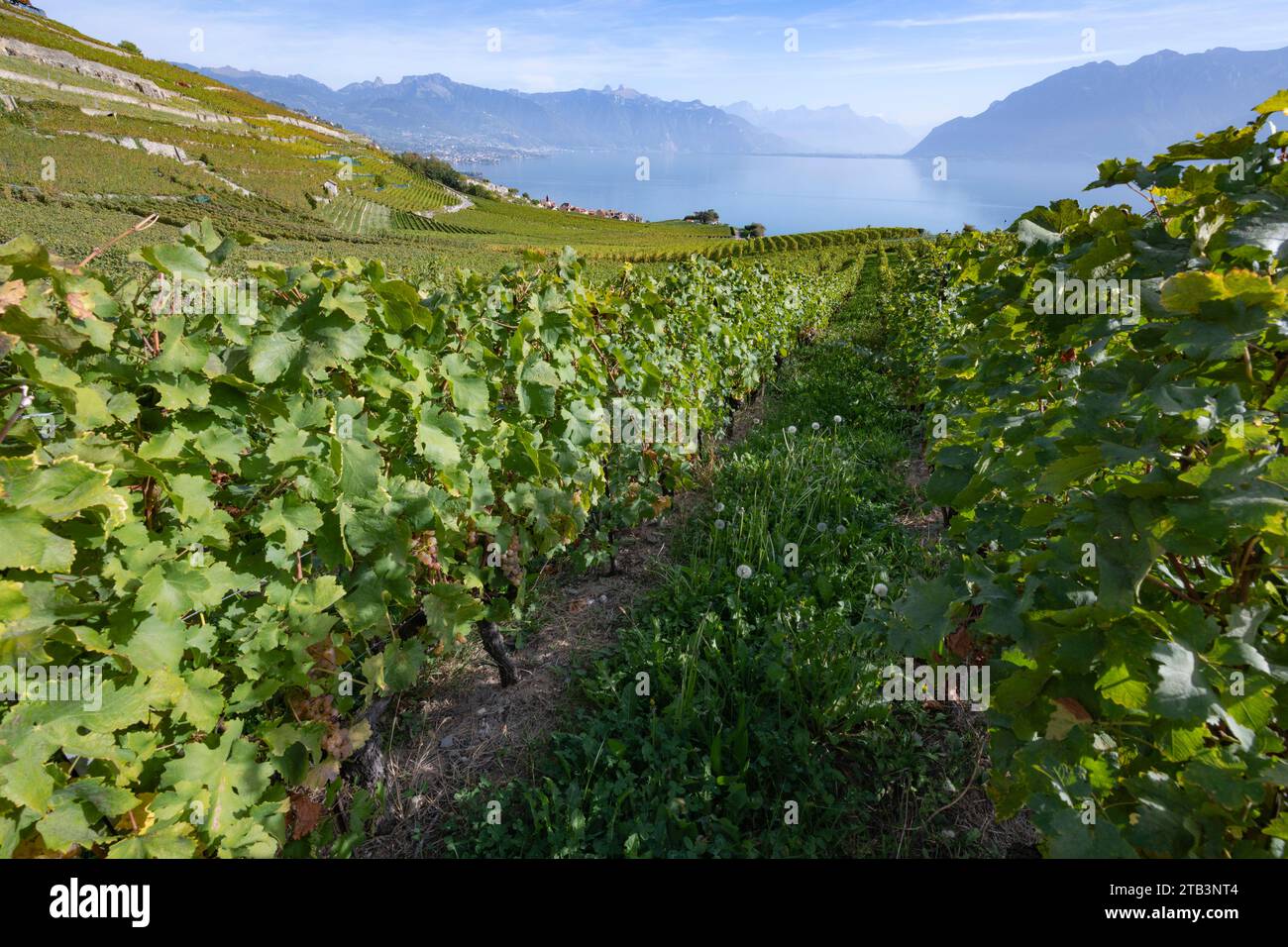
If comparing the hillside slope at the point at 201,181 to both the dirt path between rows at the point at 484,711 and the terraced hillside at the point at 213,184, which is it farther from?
the dirt path between rows at the point at 484,711

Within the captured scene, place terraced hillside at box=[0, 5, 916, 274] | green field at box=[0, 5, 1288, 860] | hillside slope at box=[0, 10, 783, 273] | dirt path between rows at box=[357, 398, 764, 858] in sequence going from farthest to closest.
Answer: hillside slope at box=[0, 10, 783, 273], terraced hillside at box=[0, 5, 916, 274], dirt path between rows at box=[357, 398, 764, 858], green field at box=[0, 5, 1288, 860]

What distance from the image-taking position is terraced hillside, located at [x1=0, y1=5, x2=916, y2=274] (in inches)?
2207

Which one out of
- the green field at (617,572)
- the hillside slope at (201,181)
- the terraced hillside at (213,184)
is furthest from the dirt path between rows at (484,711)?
the hillside slope at (201,181)

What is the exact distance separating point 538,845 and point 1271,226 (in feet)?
9.78

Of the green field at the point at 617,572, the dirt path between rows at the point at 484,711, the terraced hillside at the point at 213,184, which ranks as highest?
the terraced hillside at the point at 213,184

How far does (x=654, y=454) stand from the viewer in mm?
4934

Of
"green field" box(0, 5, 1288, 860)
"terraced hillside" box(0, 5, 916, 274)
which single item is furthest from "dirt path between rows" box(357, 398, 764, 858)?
"terraced hillside" box(0, 5, 916, 274)

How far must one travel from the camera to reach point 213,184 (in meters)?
72.0

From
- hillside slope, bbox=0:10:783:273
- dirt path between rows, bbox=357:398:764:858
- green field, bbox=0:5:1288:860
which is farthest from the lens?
hillside slope, bbox=0:10:783:273

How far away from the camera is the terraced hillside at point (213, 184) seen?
56062 millimetres

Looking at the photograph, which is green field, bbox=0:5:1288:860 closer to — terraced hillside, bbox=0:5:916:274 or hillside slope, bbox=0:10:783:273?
terraced hillside, bbox=0:5:916:274

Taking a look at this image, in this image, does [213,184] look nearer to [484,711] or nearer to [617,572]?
[617,572]

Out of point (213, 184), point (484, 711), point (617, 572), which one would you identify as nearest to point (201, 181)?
point (213, 184)
